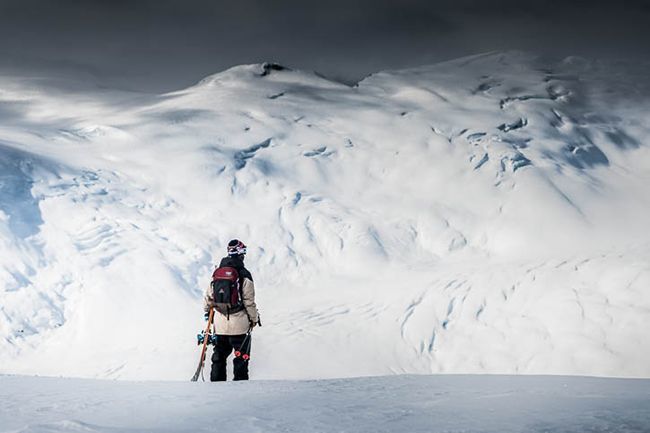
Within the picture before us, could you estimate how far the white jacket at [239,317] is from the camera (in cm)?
616

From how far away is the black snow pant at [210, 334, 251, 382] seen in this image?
6.13m

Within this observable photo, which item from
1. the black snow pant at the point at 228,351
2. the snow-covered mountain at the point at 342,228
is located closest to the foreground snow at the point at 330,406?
the black snow pant at the point at 228,351

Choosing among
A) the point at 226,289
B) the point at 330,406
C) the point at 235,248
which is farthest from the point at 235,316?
the point at 330,406

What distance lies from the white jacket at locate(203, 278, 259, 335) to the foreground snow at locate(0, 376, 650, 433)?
1526 millimetres

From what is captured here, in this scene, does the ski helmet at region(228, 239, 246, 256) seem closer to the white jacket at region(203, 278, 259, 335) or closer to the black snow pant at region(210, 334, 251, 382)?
the white jacket at region(203, 278, 259, 335)

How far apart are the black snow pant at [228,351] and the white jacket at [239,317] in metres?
0.07

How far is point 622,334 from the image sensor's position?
9.57m

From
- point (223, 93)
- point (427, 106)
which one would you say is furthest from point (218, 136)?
point (427, 106)

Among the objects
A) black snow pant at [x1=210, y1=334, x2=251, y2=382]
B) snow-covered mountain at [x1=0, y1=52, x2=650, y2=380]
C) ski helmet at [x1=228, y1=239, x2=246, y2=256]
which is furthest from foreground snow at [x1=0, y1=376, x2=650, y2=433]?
snow-covered mountain at [x1=0, y1=52, x2=650, y2=380]

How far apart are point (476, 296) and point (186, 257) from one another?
566cm

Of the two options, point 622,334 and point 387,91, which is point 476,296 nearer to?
point 622,334

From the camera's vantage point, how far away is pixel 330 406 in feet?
11.7

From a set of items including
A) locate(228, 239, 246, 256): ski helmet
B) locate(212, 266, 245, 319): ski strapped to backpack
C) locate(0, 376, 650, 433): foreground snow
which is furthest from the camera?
locate(228, 239, 246, 256): ski helmet

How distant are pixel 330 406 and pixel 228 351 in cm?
300
